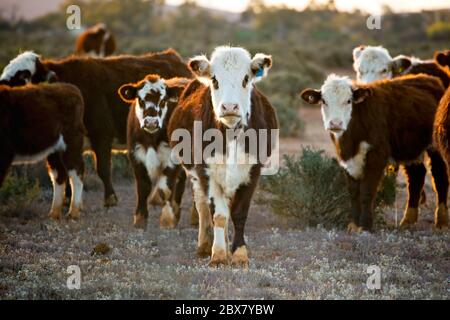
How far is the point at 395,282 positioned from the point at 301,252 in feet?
4.71

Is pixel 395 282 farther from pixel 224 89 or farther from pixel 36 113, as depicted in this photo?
pixel 36 113

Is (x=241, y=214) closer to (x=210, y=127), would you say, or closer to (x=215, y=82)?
(x=210, y=127)

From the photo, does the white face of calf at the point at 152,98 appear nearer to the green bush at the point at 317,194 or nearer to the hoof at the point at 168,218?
the hoof at the point at 168,218

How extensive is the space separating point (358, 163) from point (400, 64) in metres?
3.62

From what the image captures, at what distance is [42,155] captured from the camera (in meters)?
10.6

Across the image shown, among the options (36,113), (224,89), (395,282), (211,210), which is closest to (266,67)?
(224,89)

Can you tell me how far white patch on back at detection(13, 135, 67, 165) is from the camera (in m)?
10.4

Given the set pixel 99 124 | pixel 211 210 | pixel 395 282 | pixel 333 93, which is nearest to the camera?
pixel 395 282

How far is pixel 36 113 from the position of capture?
34.5ft

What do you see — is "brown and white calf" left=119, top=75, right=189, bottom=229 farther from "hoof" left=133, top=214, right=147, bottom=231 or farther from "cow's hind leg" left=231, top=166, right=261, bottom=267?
"cow's hind leg" left=231, top=166, right=261, bottom=267

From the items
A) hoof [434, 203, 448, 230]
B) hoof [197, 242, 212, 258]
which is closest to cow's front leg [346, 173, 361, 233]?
hoof [434, 203, 448, 230]

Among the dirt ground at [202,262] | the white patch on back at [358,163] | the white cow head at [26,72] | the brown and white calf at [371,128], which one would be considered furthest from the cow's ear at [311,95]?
the white cow head at [26,72]

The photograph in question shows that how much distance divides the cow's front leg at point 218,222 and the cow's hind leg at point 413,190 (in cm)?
360

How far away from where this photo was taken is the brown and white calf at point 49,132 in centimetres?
1023
